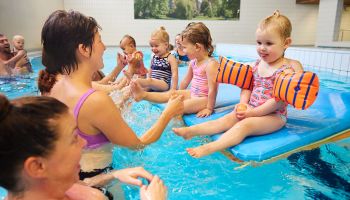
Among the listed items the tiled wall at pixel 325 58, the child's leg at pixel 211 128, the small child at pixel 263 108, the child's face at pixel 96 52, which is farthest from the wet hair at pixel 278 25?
the tiled wall at pixel 325 58

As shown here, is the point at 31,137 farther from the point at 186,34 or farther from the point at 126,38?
the point at 126,38

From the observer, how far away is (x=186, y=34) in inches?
123

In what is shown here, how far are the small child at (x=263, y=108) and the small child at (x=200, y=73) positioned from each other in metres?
0.46

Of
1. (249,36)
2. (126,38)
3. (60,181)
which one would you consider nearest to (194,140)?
(60,181)

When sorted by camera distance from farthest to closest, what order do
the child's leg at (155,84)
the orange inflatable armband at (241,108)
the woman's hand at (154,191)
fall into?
the child's leg at (155,84) → the orange inflatable armband at (241,108) → the woman's hand at (154,191)

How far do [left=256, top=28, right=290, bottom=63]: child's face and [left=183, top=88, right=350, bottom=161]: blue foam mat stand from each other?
0.60m

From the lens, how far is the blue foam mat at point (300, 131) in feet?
6.98

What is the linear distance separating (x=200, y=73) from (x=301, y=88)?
4.21 feet

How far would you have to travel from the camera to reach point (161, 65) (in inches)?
168

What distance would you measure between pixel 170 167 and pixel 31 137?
1.81 m

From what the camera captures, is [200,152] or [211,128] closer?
[200,152]

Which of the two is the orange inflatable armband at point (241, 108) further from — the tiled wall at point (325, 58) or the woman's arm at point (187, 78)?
the tiled wall at point (325, 58)

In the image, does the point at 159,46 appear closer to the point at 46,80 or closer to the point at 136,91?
the point at 136,91

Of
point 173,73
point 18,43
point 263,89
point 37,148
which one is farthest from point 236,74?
point 18,43
